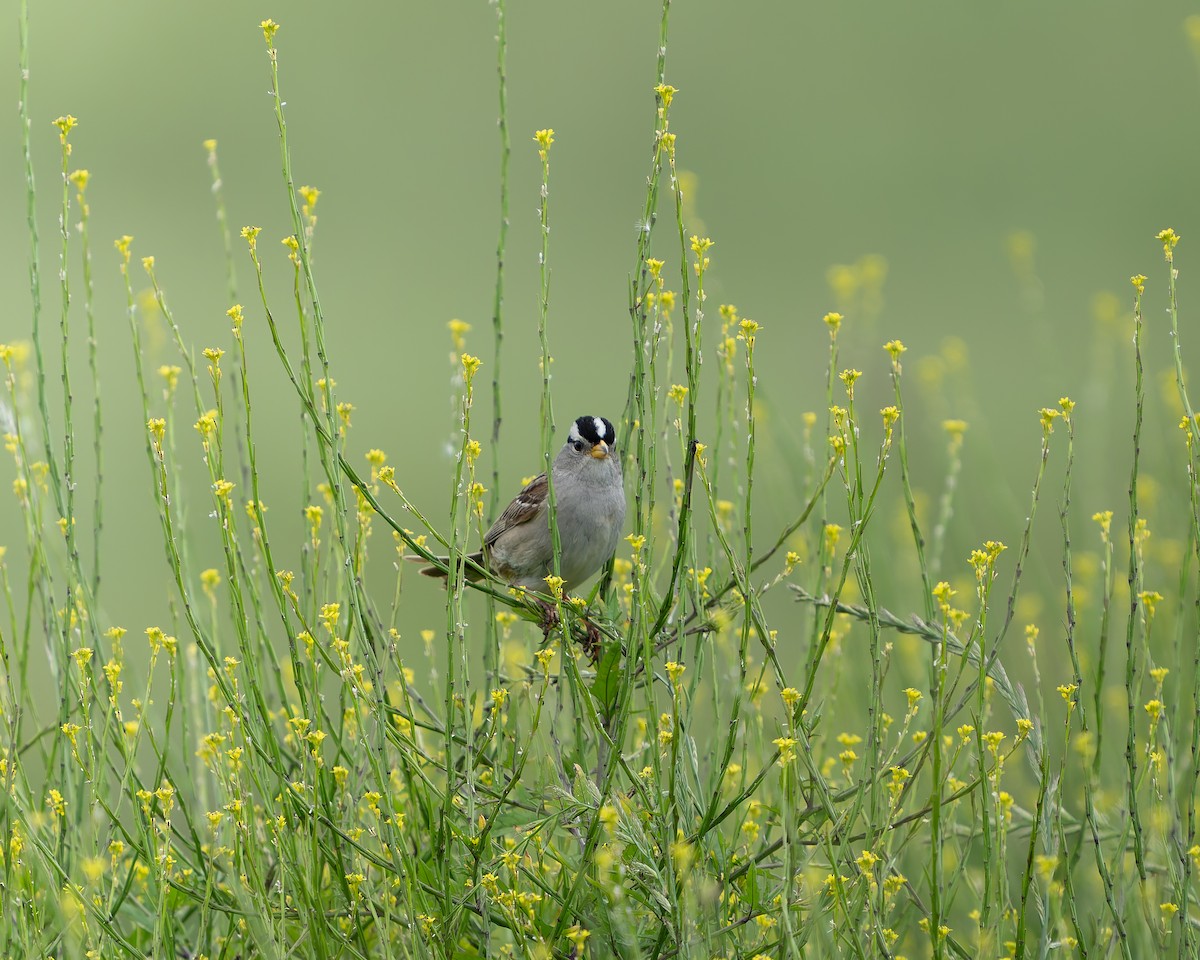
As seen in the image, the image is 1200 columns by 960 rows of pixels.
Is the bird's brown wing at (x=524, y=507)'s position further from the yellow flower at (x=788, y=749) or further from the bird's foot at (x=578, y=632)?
the yellow flower at (x=788, y=749)

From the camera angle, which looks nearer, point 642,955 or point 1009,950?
point 642,955

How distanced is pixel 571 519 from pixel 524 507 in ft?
1.51

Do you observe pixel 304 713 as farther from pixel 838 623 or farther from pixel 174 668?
pixel 838 623

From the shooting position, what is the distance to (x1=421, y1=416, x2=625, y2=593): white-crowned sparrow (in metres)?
4.23

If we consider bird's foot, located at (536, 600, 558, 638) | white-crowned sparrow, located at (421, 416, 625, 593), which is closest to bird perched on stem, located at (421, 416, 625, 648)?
white-crowned sparrow, located at (421, 416, 625, 593)

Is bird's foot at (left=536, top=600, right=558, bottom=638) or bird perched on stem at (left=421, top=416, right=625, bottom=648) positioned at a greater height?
bird perched on stem at (left=421, top=416, right=625, bottom=648)

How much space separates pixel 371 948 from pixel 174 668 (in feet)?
3.18

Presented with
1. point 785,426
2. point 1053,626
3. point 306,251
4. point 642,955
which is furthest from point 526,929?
point 1053,626

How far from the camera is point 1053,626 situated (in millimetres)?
5766

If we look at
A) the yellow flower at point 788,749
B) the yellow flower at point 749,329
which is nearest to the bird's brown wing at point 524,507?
the yellow flower at point 749,329

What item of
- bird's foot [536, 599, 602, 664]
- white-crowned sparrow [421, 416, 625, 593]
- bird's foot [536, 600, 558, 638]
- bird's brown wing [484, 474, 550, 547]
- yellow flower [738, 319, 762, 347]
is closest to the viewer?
yellow flower [738, 319, 762, 347]

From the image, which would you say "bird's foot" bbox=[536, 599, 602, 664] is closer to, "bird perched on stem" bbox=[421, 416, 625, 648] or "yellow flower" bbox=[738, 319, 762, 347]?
"bird perched on stem" bbox=[421, 416, 625, 648]

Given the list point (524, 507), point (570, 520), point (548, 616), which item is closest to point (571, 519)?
point (570, 520)

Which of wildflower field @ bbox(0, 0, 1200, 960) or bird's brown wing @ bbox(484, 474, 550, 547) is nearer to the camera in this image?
wildflower field @ bbox(0, 0, 1200, 960)
